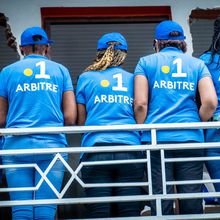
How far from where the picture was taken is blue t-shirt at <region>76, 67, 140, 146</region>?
4245 millimetres

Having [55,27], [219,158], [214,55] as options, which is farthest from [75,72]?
[219,158]

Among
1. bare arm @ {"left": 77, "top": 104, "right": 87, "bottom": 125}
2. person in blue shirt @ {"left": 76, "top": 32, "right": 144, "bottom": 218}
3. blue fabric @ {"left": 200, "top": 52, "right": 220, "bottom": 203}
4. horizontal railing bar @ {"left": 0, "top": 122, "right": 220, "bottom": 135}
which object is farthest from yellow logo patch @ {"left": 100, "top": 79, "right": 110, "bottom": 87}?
blue fabric @ {"left": 200, "top": 52, "right": 220, "bottom": 203}

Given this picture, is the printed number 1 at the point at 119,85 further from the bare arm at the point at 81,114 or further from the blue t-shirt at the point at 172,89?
the bare arm at the point at 81,114

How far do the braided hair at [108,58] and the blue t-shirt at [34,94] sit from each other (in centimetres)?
28

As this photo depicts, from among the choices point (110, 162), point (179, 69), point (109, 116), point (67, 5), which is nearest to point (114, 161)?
point (110, 162)

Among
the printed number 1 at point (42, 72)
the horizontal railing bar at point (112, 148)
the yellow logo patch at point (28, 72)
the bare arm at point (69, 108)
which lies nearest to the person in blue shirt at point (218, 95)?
the horizontal railing bar at point (112, 148)

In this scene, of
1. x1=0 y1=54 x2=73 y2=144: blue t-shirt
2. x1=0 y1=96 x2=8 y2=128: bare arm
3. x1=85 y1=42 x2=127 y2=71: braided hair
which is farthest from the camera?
x1=85 y1=42 x2=127 y2=71: braided hair

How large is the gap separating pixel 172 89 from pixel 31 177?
1.16 meters

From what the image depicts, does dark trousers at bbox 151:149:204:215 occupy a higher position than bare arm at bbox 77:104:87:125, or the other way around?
bare arm at bbox 77:104:87:125

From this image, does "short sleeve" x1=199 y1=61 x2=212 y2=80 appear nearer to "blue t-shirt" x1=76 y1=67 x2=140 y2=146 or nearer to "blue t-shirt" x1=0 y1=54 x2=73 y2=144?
"blue t-shirt" x1=76 y1=67 x2=140 y2=146

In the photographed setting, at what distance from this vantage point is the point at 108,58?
4.44m

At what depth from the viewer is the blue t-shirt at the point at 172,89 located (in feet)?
14.1

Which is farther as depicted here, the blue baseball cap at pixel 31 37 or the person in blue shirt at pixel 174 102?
the blue baseball cap at pixel 31 37

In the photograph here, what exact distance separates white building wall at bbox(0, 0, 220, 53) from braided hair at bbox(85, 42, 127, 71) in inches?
83.0
